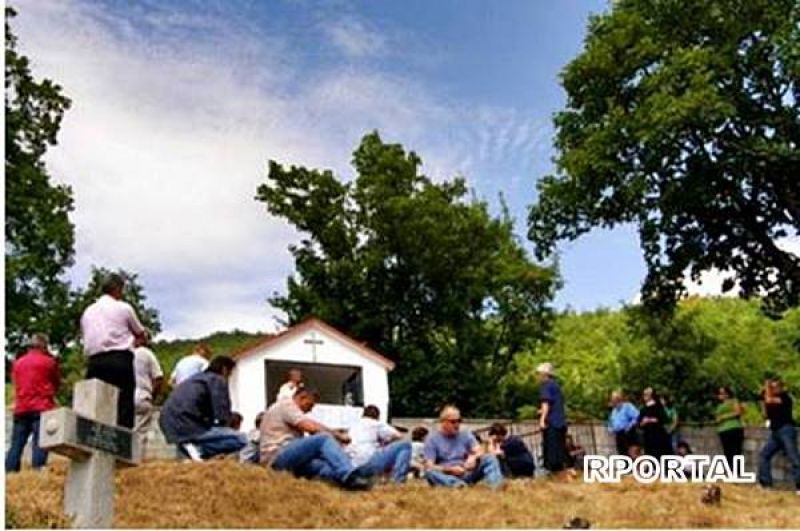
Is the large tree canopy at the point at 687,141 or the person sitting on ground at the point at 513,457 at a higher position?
the large tree canopy at the point at 687,141

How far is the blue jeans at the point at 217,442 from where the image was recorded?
11.4 meters

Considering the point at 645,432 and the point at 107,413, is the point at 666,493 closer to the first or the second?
the point at 645,432

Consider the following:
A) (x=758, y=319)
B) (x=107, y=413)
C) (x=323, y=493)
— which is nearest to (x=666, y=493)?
(x=323, y=493)

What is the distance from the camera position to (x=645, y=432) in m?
16.7

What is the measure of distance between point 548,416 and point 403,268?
50.9 ft

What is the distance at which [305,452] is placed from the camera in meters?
10.8

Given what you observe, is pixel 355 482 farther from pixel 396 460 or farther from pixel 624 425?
pixel 624 425

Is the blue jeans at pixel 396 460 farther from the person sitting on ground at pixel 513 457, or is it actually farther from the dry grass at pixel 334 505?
the person sitting on ground at pixel 513 457

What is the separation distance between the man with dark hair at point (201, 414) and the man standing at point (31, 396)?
141 cm

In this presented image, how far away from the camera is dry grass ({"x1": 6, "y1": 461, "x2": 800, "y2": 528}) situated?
9.10 m

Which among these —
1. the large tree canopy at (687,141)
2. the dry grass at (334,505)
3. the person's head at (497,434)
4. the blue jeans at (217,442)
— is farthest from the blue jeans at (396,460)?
the large tree canopy at (687,141)

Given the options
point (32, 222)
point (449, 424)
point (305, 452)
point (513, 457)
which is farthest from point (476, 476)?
point (32, 222)

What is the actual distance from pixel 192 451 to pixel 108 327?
75.3 inches

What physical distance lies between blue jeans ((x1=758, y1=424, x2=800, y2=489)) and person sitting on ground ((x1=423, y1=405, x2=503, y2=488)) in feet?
16.4
